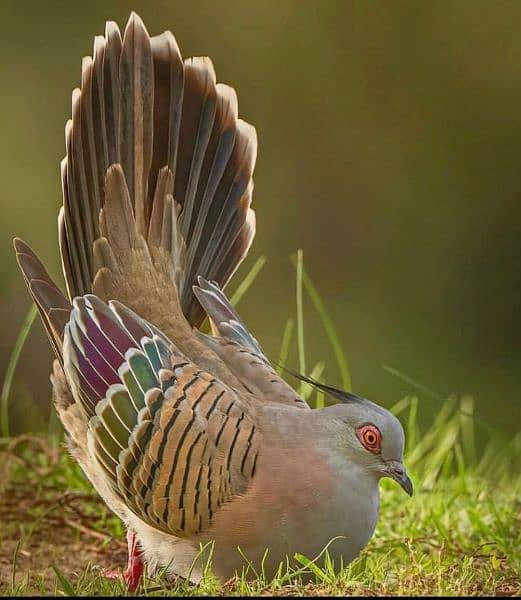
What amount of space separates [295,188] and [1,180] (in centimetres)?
254

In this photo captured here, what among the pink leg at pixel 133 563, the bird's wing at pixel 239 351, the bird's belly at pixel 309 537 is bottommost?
the pink leg at pixel 133 563

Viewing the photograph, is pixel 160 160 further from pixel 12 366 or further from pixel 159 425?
pixel 159 425

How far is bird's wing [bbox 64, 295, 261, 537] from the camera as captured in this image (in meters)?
→ 4.27

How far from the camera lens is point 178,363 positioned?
4.49 m

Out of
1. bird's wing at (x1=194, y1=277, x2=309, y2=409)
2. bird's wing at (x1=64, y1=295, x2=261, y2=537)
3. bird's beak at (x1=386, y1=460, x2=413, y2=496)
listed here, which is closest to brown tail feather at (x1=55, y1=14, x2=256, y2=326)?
bird's wing at (x1=194, y1=277, x2=309, y2=409)

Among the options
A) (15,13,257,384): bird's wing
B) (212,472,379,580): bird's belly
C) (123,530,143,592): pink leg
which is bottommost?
(123,530,143,592): pink leg

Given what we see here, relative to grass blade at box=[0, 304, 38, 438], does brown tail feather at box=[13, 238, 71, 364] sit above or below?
above

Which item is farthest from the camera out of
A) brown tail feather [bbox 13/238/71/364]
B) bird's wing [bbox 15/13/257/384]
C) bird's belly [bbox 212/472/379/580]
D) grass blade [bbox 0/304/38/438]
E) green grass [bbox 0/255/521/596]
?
grass blade [bbox 0/304/38/438]

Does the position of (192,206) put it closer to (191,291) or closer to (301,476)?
(191,291)

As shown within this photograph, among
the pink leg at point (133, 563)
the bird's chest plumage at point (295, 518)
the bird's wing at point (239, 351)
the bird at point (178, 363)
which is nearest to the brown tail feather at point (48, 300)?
the bird at point (178, 363)

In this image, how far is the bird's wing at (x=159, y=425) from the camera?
168 inches

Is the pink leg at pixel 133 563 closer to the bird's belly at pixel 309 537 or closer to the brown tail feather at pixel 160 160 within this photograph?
the bird's belly at pixel 309 537

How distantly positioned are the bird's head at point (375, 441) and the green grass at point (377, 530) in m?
0.27

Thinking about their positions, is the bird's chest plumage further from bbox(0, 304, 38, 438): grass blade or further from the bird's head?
bbox(0, 304, 38, 438): grass blade
